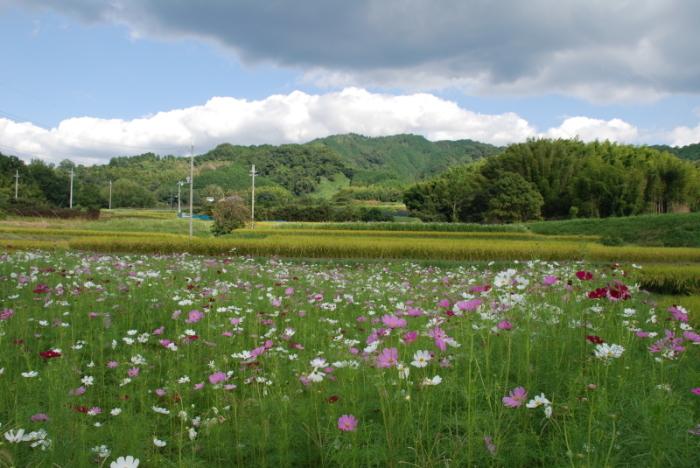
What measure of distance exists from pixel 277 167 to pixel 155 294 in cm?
11062

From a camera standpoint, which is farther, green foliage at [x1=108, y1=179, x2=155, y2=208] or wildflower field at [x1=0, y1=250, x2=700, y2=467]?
green foliage at [x1=108, y1=179, x2=155, y2=208]

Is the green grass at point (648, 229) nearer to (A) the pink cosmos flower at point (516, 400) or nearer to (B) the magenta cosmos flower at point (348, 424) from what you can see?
(A) the pink cosmos flower at point (516, 400)

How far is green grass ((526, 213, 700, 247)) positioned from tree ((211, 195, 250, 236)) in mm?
19902

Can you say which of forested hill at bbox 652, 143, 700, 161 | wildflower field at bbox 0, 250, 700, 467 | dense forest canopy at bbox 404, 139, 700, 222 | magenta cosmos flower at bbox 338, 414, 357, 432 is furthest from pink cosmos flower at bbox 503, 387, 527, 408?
forested hill at bbox 652, 143, 700, 161

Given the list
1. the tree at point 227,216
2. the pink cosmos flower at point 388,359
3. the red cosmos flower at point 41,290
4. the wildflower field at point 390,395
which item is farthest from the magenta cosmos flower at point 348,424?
the tree at point 227,216

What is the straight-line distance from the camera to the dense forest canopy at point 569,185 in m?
37.0

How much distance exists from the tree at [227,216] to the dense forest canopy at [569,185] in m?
24.9

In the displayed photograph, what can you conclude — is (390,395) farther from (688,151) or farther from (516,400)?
(688,151)

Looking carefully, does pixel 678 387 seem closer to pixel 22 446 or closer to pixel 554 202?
pixel 22 446

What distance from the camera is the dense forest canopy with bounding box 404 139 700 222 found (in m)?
37.0

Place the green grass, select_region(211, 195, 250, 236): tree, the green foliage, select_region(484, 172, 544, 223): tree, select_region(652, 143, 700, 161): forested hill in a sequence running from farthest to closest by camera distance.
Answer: the green foliage → select_region(652, 143, 700, 161): forested hill → select_region(484, 172, 544, 223): tree → select_region(211, 195, 250, 236): tree → the green grass

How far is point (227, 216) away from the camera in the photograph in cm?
2859

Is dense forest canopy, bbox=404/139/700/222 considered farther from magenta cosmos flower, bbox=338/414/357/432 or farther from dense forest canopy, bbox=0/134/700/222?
magenta cosmos flower, bbox=338/414/357/432

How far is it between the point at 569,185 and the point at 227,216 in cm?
3262
